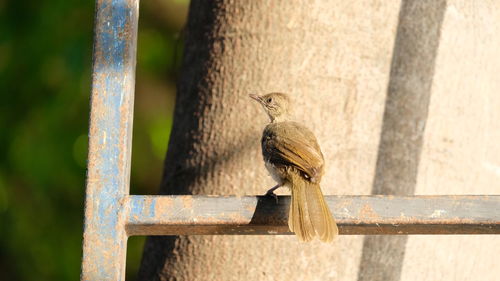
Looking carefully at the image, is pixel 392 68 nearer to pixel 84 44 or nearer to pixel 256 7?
pixel 256 7

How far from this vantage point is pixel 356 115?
3.36 metres

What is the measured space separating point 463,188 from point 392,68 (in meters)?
0.56

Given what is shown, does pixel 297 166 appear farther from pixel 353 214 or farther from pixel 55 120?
pixel 55 120

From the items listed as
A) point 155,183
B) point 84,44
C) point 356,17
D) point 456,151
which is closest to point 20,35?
point 84,44

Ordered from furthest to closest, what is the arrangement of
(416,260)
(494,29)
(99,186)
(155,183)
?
1. (155,183)
2. (494,29)
3. (416,260)
4. (99,186)

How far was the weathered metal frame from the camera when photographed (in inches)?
101

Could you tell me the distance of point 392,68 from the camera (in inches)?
137

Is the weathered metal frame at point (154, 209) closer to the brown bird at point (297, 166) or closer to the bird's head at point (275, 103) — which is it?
the brown bird at point (297, 166)

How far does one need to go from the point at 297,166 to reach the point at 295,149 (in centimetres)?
20

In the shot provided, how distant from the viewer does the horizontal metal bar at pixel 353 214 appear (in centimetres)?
256

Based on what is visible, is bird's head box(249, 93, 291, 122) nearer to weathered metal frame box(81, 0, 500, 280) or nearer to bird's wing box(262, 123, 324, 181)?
bird's wing box(262, 123, 324, 181)

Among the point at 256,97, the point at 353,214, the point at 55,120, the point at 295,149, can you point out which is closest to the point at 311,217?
the point at 353,214

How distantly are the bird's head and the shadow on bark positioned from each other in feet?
1.39

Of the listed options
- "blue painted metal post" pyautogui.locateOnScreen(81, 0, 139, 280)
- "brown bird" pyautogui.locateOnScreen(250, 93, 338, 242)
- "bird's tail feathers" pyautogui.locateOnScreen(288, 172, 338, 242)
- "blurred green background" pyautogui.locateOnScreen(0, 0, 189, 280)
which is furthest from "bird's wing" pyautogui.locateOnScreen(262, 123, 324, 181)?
"blurred green background" pyautogui.locateOnScreen(0, 0, 189, 280)
